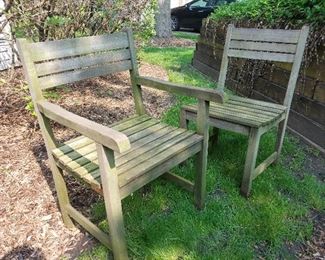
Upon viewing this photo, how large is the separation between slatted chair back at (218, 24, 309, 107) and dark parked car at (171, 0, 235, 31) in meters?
8.60

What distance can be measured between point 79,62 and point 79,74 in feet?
0.25

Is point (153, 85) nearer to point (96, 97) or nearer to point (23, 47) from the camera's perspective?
point (23, 47)

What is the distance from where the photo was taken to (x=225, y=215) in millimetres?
2223

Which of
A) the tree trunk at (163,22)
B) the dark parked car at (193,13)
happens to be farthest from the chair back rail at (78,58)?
the dark parked car at (193,13)

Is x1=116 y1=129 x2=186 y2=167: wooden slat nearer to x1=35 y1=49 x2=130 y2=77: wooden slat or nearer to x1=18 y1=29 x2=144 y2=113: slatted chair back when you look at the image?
x1=18 y1=29 x2=144 y2=113: slatted chair back

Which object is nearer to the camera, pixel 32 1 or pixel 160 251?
pixel 160 251

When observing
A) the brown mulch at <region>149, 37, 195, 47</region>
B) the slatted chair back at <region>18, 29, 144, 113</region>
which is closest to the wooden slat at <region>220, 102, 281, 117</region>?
the slatted chair back at <region>18, 29, 144, 113</region>

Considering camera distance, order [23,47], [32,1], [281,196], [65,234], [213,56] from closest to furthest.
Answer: [23,47], [65,234], [281,196], [32,1], [213,56]

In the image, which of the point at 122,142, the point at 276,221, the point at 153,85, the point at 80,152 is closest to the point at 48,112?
the point at 80,152

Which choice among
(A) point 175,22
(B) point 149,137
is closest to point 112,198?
(B) point 149,137

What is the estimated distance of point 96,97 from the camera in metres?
3.93

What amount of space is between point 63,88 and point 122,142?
9.69 feet

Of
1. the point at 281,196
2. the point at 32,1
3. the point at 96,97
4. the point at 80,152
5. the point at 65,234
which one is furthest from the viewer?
the point at 96,97

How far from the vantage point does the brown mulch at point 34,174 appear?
2.02 metres
